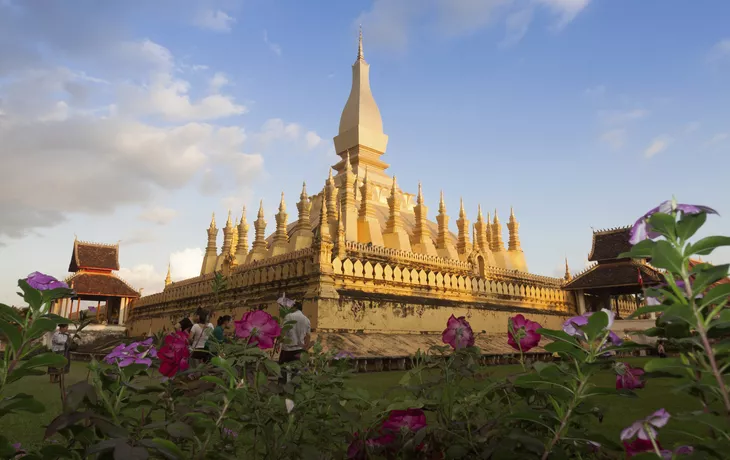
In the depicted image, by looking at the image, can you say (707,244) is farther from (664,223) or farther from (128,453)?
(128,453)

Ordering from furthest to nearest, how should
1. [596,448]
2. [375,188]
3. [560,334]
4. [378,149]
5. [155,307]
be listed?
1. [378,149]
2. [375,188]
3. [155,307]
4. [596,448]
5. [560,334]

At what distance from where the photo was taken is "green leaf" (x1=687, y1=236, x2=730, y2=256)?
123 centimetres

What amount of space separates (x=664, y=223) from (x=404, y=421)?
121 cm

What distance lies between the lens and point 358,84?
27844 millimetres

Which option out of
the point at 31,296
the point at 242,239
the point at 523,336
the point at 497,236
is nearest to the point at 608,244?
the point at 497,236

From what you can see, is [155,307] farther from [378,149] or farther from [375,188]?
[378,149]

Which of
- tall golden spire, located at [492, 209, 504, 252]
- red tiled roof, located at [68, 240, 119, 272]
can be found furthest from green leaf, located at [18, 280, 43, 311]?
red tiled roof, located at [68, 240, 119, 272]

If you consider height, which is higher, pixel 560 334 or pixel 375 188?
pixel 375 188

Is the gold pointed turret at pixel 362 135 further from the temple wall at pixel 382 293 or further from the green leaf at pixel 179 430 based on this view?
the green leaf at pixel 179 430

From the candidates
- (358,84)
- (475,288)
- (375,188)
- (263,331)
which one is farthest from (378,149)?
(263,331)

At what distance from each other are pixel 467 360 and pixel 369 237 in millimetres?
15963

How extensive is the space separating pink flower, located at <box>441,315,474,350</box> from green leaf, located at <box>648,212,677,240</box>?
162 cm

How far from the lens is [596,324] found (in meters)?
1.43

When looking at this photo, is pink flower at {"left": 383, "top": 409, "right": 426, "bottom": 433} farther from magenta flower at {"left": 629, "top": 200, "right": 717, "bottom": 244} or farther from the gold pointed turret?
the gold pointed turret
